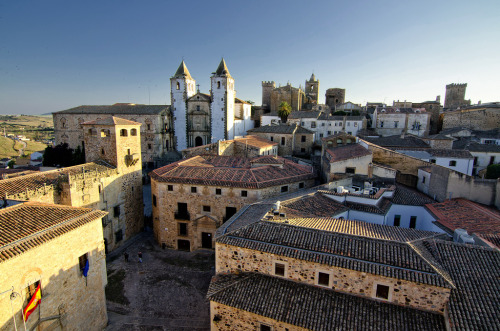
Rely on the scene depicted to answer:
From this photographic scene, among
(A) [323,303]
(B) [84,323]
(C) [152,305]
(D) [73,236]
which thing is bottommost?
(C) [152,305]

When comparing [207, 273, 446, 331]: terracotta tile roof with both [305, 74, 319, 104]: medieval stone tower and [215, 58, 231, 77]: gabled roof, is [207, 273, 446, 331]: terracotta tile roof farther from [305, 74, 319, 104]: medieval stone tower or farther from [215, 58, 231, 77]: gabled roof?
[305, 74, 319, 104]: medieval stone tower

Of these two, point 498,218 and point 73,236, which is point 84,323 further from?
point 498,218

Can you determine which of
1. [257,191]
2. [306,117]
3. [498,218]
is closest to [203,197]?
[257,191]

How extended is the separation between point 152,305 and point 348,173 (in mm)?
17362

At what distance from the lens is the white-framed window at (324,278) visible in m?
11.0

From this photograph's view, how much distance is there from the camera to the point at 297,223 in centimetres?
1336

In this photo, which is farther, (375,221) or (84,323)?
(375,221)

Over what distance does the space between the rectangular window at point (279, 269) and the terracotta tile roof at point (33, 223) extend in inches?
360

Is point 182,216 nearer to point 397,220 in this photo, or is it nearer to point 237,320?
point 237,320

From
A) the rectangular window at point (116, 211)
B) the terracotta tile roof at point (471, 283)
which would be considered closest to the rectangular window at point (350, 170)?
the terracotta tile roof at point (471, 283)

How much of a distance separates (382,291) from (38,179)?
21.1 metres

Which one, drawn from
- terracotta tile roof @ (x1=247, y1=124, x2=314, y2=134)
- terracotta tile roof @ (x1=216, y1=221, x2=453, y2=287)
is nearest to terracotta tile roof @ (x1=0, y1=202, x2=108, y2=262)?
terracotta tile roof @ (x1=216, y1=221, x2=453, y2=287)

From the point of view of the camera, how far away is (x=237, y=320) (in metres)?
11.7

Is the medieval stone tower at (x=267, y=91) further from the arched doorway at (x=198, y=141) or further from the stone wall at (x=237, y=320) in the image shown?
the stone wall at (x=237, y=320)
